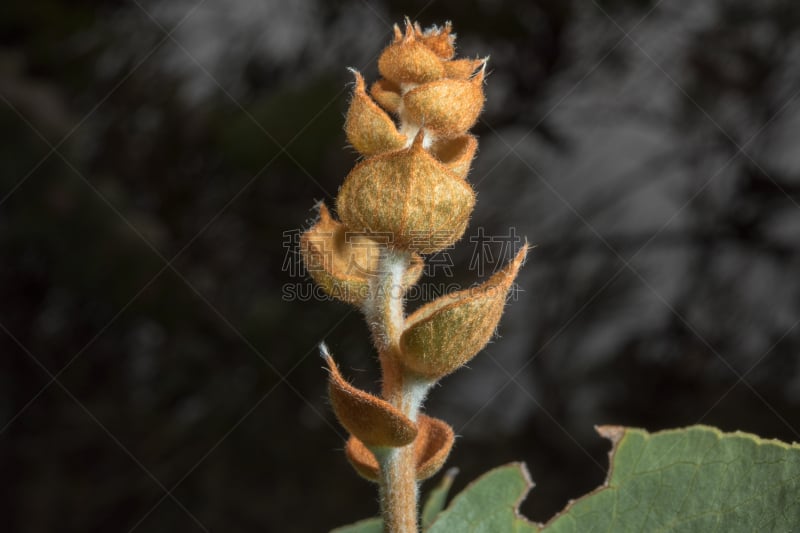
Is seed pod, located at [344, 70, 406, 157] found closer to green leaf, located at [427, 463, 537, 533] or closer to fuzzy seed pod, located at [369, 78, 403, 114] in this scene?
fuzzy seed pod, located at [369, 78, 403, 114]

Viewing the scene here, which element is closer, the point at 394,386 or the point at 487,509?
the point at 394,386

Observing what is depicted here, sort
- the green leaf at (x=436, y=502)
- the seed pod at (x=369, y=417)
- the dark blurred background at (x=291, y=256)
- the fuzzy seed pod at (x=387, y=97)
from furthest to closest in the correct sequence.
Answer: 1. the dark blurred background at (x=291, y=256)
2. the green leaf at (x=436, y=502)
3. the fuzzy seed pod at (x=387, y=97)
4. the seed pod at (x=369, y=417)

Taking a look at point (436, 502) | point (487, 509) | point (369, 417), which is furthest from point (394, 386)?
point (436, 502)

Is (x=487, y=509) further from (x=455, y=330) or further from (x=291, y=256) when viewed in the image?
(x=291, y=256)

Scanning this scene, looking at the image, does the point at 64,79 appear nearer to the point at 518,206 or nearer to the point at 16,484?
the point at 16,484

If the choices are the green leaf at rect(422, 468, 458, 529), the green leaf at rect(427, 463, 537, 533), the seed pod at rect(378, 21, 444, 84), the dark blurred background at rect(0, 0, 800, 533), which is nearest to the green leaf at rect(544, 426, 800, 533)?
the green leaf at rect(427, 463, 537, 533)

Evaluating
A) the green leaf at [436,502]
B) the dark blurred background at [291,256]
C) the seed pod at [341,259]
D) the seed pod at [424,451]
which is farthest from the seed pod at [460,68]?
the dark blurred background at [291,256]

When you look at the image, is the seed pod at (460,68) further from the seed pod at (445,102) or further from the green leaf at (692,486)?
the green leaf at (692,486)
